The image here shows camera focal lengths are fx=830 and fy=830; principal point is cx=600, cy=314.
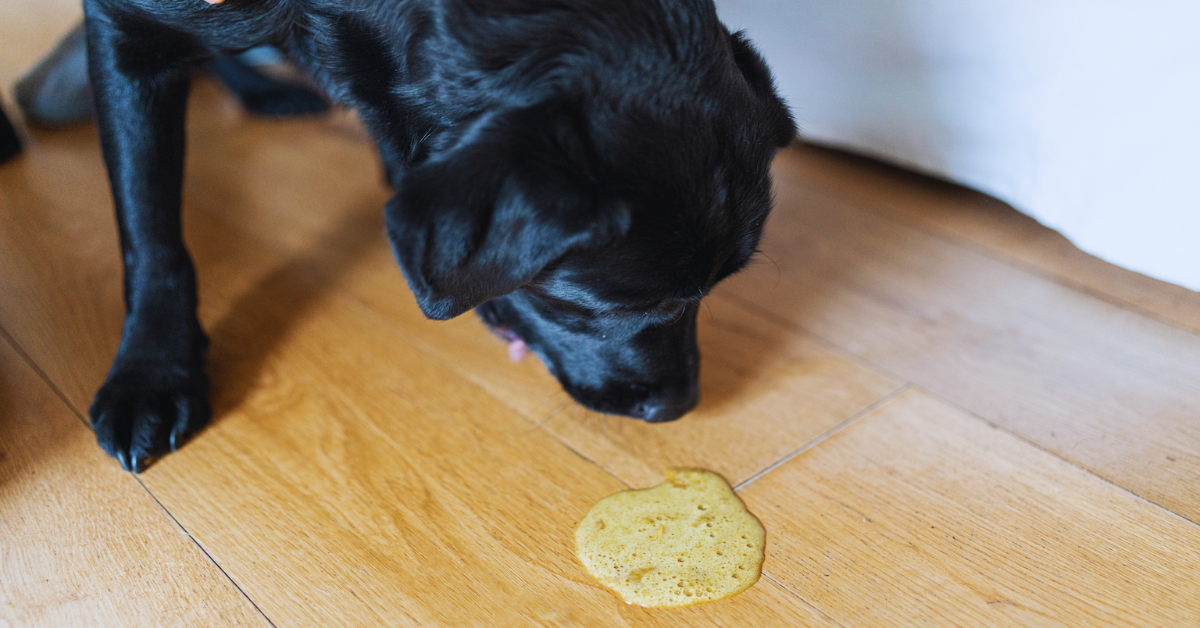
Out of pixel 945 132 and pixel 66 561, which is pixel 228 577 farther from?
pixel 945 132

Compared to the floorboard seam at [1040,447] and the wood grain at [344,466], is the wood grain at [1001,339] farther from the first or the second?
the wood grain at [344,466]

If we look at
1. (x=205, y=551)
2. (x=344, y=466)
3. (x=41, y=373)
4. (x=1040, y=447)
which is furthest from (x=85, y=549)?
(x=1040, y=447)

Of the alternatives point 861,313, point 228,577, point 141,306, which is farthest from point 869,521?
point 141,306

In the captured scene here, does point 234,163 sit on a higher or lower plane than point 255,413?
lower

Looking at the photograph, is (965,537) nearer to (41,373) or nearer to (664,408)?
(664,408)

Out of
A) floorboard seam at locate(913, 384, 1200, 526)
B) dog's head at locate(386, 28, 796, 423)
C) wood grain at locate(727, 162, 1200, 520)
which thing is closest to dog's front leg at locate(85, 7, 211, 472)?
dog's head at locate(386, 28, 796, 423)

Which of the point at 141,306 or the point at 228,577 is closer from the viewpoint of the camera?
the point at 228,577
